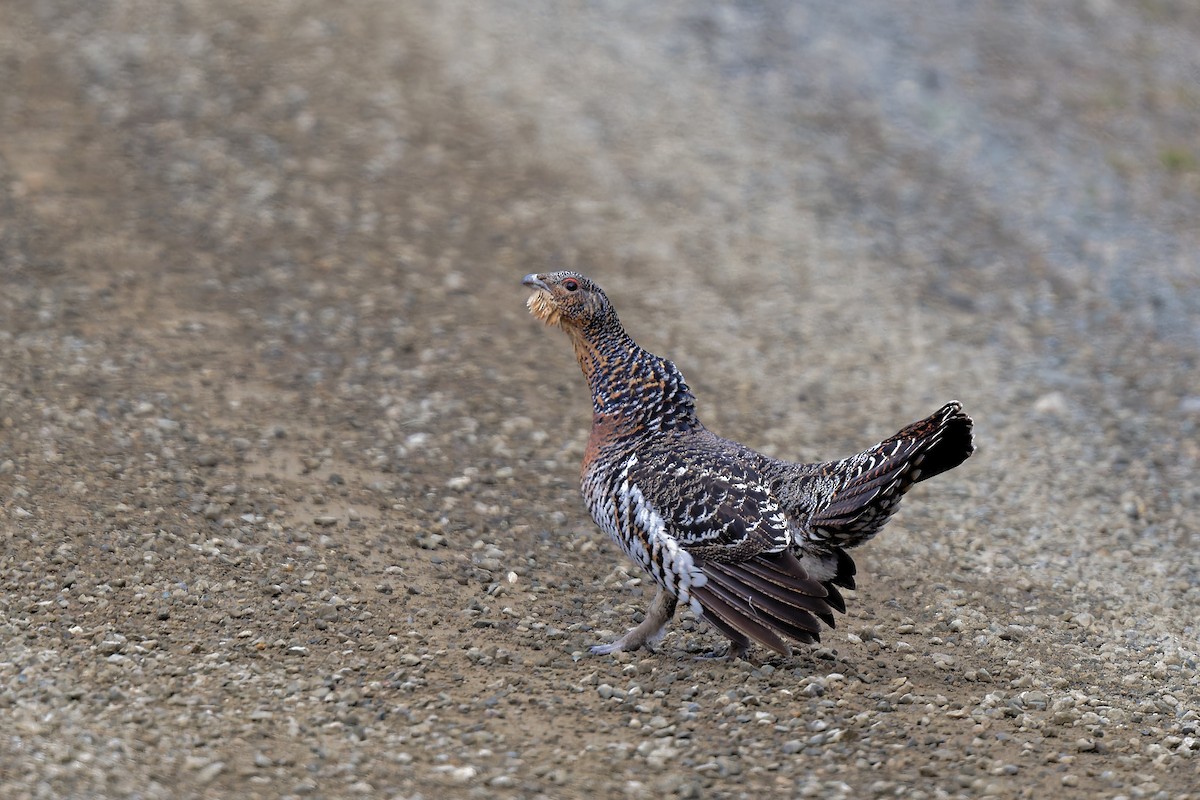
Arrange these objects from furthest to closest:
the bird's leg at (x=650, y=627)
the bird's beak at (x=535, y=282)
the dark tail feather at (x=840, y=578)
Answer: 1. the bird's beak at (x=535, y=282)
2. the bird's leg at (x=650, y=627)
3. the dark tail feather at (x=840, y=578)

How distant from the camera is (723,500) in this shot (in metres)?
6.55

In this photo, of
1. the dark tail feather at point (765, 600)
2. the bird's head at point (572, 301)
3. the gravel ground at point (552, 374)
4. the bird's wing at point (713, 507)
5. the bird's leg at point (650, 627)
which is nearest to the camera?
the gravel ground at point (552, 374)

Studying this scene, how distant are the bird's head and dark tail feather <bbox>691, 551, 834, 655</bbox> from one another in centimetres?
182

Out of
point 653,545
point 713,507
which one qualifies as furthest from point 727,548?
point 653,545

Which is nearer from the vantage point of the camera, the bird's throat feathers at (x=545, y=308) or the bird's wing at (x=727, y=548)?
the bird's wing at (x=727, y=548)

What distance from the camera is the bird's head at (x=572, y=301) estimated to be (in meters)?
7.45

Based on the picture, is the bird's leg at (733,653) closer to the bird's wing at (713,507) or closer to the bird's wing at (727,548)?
the bird's wing at (727,548)

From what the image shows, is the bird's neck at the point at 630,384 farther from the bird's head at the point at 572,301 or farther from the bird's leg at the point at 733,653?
the bird's leg at the point at 733,653

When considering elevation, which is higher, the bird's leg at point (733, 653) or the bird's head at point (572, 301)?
the bird's head at point (572, 301)

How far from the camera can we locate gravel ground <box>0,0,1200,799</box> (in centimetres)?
602

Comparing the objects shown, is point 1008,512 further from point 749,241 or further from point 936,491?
point 749,241

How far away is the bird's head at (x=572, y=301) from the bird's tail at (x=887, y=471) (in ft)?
5.91

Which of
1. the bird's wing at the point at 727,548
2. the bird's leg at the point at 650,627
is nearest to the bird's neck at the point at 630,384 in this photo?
the bird's wing at the point at 727,548

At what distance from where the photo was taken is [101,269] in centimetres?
1134
